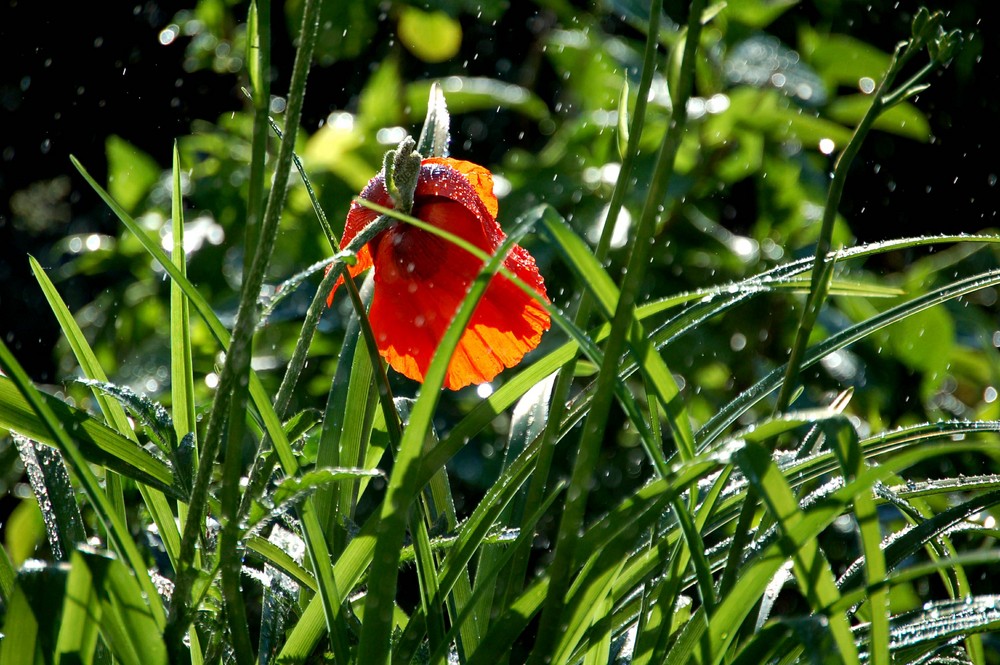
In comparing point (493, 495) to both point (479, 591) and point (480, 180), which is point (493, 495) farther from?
point (480, 180)

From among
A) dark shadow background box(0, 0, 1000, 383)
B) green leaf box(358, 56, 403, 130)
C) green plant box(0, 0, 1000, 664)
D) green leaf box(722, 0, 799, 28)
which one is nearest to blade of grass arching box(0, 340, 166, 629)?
green plant box(0, 0, 1000, 664)

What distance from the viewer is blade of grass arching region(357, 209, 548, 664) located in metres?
0.39

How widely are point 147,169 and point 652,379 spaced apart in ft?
4.91

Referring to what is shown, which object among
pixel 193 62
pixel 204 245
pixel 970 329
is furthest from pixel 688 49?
pixel 193 62

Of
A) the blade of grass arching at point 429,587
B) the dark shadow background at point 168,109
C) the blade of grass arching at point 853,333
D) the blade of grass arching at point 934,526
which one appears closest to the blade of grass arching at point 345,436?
the blade of grass arching at point 429,587

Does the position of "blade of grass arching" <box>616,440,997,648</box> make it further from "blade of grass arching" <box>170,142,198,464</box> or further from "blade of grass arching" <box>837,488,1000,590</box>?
"blade of grass arching" <box>170,142,198,464</box>

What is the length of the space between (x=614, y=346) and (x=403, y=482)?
0.35 ft

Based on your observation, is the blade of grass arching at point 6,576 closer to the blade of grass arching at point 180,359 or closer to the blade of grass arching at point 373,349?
the blade of grass arching at point 180,359

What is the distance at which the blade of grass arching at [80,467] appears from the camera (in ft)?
1.29

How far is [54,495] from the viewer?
57cm

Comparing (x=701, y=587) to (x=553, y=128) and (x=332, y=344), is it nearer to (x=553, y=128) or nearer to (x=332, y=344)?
(x=332, y=344)

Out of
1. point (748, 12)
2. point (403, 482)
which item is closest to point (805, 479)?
point (403, 482)

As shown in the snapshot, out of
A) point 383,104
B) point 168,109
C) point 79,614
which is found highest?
point 168,109

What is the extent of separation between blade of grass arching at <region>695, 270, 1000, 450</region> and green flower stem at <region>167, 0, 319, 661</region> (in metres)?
0.30
